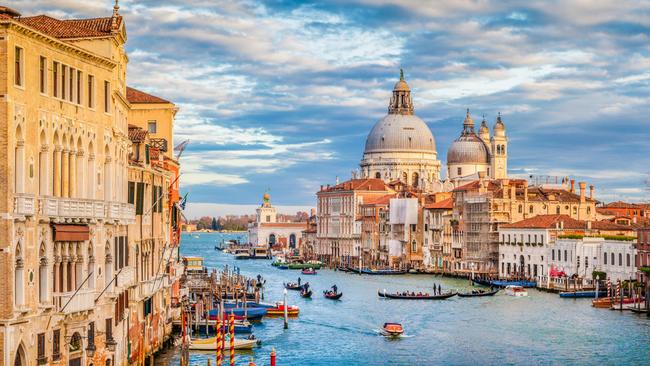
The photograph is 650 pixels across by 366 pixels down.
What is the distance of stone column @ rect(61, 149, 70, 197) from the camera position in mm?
13586

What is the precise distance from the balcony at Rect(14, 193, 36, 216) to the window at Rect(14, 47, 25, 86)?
1.21m

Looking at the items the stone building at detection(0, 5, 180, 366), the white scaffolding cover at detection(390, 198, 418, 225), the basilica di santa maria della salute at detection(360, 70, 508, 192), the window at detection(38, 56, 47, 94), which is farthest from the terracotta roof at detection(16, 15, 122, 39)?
the basilica di santa maria della salute at detection(360, 70, 508, 192)

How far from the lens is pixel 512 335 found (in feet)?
95.9

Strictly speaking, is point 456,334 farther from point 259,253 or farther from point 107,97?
point 259,253

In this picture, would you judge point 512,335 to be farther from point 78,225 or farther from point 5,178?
point 5,178

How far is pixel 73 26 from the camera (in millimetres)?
15438

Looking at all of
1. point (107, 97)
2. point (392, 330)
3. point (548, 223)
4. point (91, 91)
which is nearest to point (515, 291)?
point (548, 223)

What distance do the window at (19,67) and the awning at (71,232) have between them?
1748 mm

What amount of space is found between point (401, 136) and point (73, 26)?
77529 millimetres

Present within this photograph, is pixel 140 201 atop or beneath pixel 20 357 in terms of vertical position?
atop

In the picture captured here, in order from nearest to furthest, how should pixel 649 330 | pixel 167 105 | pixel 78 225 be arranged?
pixel 78 225 → pixel 167 105 → pixel 649 330

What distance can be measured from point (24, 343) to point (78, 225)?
184cm

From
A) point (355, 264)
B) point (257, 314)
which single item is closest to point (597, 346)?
point (257, 314)

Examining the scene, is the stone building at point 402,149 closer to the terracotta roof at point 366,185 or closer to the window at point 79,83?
the terracotta roof at point 366,185
